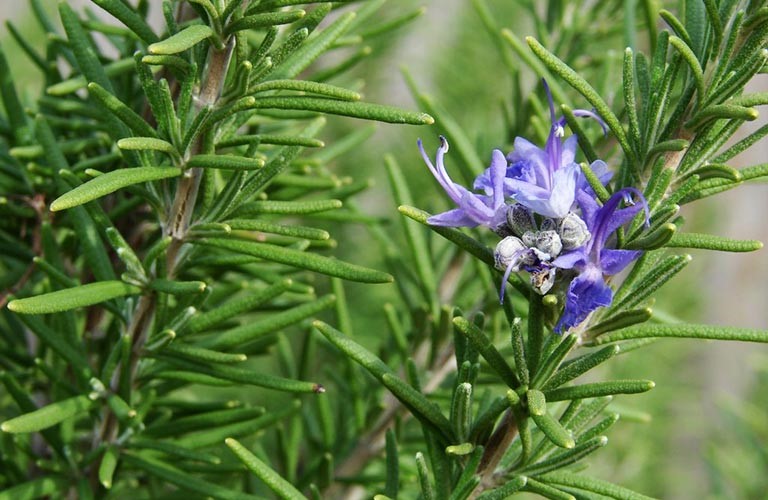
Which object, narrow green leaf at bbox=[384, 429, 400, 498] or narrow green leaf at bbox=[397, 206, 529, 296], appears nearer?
narrow green leaf at bbox=[397, 206, 529, 296]

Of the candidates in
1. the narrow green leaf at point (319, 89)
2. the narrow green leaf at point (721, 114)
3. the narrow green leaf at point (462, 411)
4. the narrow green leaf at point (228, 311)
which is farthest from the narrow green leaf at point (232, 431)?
the narrow green leaf at point (721, 114)

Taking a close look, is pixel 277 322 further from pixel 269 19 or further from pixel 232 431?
pixel 269 19

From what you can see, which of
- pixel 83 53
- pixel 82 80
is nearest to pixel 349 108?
pixel 83 53

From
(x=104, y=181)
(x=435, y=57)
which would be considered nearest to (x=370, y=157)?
(x=435, y=57)

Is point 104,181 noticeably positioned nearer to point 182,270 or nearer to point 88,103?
point 182,270

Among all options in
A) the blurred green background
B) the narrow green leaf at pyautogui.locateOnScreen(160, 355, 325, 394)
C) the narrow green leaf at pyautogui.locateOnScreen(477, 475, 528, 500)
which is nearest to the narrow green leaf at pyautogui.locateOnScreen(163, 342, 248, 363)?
the narrow green leaf at pyautogui.locateOnScreen(160, 355, 325, 394)

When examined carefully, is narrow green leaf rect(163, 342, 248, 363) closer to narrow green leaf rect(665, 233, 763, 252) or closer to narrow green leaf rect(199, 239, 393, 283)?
narrow green leaf rect(199, 239, 393, 283)
